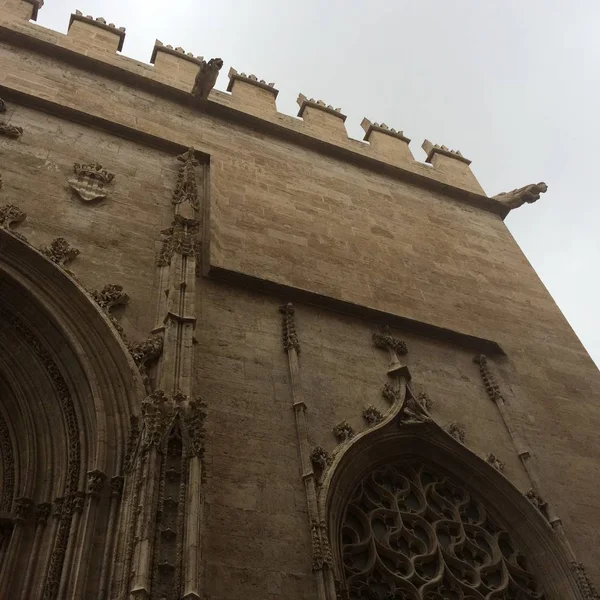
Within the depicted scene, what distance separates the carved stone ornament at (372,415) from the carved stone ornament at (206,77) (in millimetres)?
6458

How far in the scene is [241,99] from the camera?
12398mm

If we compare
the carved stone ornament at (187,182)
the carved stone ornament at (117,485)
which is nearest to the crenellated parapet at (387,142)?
the carved stone ornament at (187,182)

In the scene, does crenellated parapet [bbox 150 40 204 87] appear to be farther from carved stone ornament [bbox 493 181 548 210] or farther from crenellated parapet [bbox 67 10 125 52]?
carved stone ornament [bbox 493 181 548 210]

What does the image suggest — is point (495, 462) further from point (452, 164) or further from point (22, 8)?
point (22, 8)

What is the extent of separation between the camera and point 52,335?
20.0 feet

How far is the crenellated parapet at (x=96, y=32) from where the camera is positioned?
11.5 meters

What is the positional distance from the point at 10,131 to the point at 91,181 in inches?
45.8

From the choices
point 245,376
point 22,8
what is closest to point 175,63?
point 22,8

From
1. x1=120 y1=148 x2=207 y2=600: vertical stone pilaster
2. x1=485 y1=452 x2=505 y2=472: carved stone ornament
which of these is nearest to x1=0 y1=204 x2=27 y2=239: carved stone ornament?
x1=120 y1=148 x2=207 y2=600: vertical stone pilaster

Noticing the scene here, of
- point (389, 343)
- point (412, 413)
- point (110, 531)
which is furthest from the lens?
point (389, 343)

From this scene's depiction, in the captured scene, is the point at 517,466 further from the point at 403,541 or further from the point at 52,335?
the point at 52,335

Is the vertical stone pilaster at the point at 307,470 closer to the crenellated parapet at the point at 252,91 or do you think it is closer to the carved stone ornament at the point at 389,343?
the carved stone ornament at the point at 389,343

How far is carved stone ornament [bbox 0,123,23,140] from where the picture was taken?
26.3 feet

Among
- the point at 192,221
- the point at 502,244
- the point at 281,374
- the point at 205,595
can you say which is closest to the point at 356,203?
the point at 502,244
